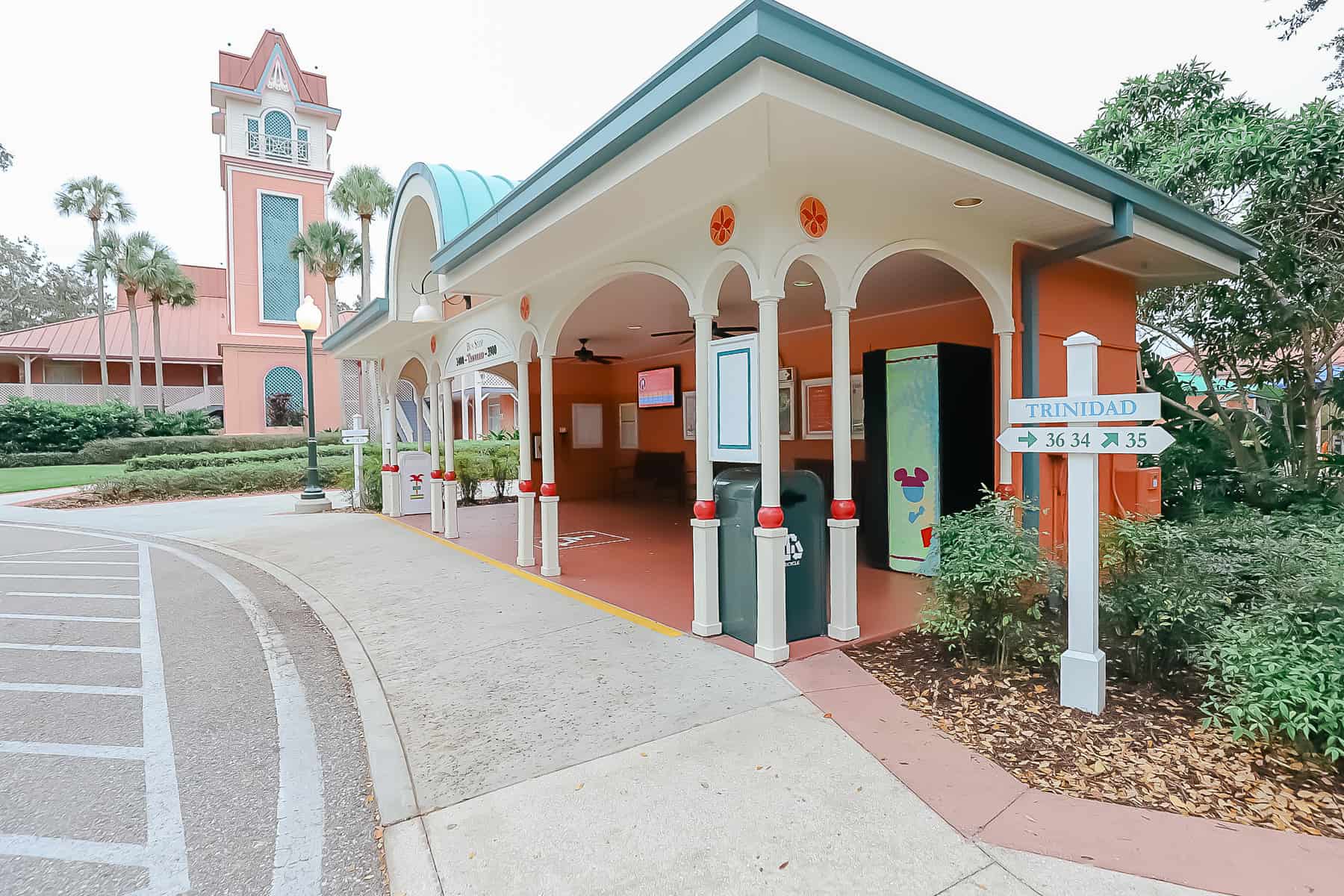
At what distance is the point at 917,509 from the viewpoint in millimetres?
6516

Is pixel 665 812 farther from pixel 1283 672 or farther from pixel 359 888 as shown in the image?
pixel 1283 672

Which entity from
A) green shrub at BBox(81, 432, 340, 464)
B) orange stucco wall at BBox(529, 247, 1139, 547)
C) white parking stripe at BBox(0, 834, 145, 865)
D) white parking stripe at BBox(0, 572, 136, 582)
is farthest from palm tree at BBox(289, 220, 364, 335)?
white parking stripe at BBox(0, 834, 145, 865)

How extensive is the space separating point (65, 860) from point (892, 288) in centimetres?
744

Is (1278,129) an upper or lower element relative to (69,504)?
upper

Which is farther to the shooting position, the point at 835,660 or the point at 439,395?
the point at 439,395

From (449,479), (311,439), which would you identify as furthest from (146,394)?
(449,479)

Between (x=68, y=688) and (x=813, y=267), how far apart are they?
5513 mm

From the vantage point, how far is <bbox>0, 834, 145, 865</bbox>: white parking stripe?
259 centimetres

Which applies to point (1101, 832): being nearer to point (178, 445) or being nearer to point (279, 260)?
point (178, 445)

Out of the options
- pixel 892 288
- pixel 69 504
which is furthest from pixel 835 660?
pixel 69 504

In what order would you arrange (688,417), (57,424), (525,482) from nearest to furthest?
(525,482) → (688,417) → (57,424)

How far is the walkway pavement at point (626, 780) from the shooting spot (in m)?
2.34

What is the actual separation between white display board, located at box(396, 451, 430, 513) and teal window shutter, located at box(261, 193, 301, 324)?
66.9 ft

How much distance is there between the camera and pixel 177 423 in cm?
2786
